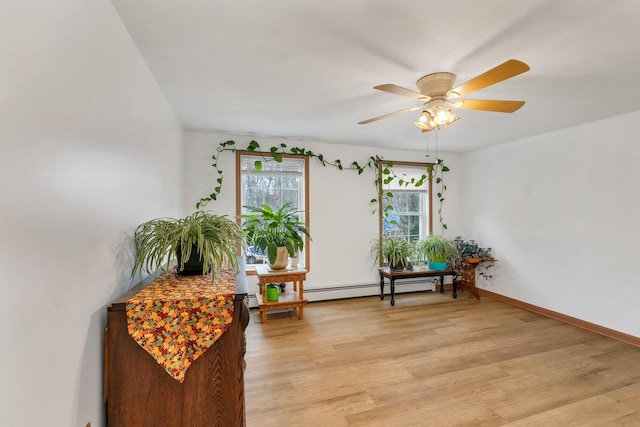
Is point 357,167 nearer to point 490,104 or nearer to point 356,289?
point 356,289

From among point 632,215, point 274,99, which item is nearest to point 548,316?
point 632,215

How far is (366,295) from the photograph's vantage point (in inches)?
183

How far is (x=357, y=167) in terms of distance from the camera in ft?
15.0

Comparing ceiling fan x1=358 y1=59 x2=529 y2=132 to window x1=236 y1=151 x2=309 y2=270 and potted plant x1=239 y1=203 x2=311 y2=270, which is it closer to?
potted plant x1=239 y1=203 x2=311 y2=270

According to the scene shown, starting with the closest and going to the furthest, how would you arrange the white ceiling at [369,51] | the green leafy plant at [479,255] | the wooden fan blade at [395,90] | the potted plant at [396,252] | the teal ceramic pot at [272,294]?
1. the white ceiling at [369,51]
2. the wooden fan blade at [395,90]
3. the teal ceramic pot at [272,294]
4. the potted plant at [396,252]
5. the green leafy plant at [479,255]

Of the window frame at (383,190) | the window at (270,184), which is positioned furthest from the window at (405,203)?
the window at (270,184)

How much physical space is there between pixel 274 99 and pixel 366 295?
3277 mm

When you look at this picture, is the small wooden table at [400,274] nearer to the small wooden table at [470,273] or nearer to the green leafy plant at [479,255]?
the small wooden table at [470,273]

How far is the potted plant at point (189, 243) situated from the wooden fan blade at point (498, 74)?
1.80 metres

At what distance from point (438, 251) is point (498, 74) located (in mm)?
3261

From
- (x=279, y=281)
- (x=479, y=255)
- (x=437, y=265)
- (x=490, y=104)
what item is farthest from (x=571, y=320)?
(x=279, y=281)

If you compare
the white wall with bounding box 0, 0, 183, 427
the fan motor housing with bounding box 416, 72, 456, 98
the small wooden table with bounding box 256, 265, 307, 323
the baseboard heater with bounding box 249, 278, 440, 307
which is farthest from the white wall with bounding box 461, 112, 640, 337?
the white wall with bounding box 0, 0, 183, 427

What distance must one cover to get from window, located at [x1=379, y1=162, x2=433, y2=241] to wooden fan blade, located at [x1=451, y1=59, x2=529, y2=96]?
9.21 feet

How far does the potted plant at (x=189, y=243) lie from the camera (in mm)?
1647
